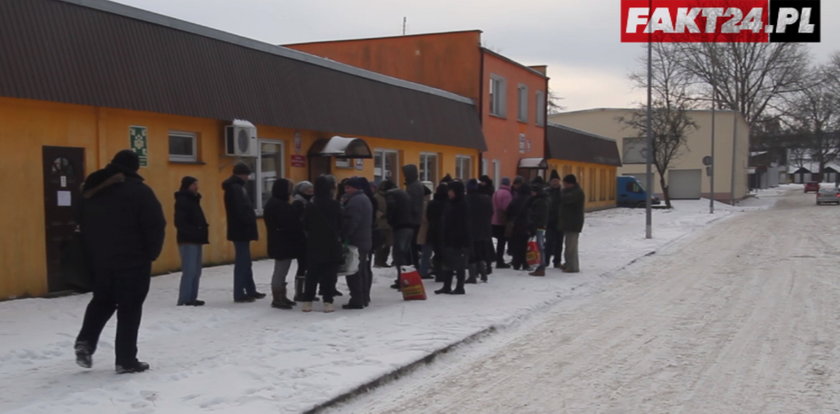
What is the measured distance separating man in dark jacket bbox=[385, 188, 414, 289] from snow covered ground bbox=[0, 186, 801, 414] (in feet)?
2.40

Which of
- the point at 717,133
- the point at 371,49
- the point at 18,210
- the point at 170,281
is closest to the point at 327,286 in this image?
the point at 170,281

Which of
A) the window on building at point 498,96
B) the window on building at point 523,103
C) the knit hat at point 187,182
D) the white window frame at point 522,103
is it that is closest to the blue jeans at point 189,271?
the knit hat at point 187,182

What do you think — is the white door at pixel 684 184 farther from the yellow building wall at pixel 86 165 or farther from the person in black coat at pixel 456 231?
the person in black coat at pixel 456 231

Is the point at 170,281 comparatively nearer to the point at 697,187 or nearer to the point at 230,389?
the point at 230,389

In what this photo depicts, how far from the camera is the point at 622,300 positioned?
11.0 metres

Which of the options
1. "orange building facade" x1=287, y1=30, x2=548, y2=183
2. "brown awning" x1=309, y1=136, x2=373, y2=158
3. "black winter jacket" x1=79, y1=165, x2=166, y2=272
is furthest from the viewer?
"orange building facade" x1=287, y1=30, x2=548, y2=183

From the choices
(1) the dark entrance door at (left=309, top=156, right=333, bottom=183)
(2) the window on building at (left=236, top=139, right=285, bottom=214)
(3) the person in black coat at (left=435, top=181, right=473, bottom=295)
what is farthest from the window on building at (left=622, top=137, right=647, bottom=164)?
(3) the person in black coat at (left=435, top=181, right=473, bottom=295)

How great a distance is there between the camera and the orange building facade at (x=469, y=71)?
24.1 meters

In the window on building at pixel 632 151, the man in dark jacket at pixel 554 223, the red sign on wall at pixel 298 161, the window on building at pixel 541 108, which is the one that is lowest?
the man in dark jacket at pixel 554 223

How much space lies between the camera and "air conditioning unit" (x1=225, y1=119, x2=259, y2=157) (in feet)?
42.5

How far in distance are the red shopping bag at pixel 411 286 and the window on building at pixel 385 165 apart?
7.75 metres

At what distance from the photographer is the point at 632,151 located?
185 ft

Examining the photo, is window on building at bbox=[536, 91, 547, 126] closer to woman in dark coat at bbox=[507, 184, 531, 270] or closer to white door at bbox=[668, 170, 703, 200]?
woman in dark coat at bbox=[507, 184, 531, 270]

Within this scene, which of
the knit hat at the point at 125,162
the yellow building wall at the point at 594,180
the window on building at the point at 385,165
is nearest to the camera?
the knit hat at the point at 125,162
